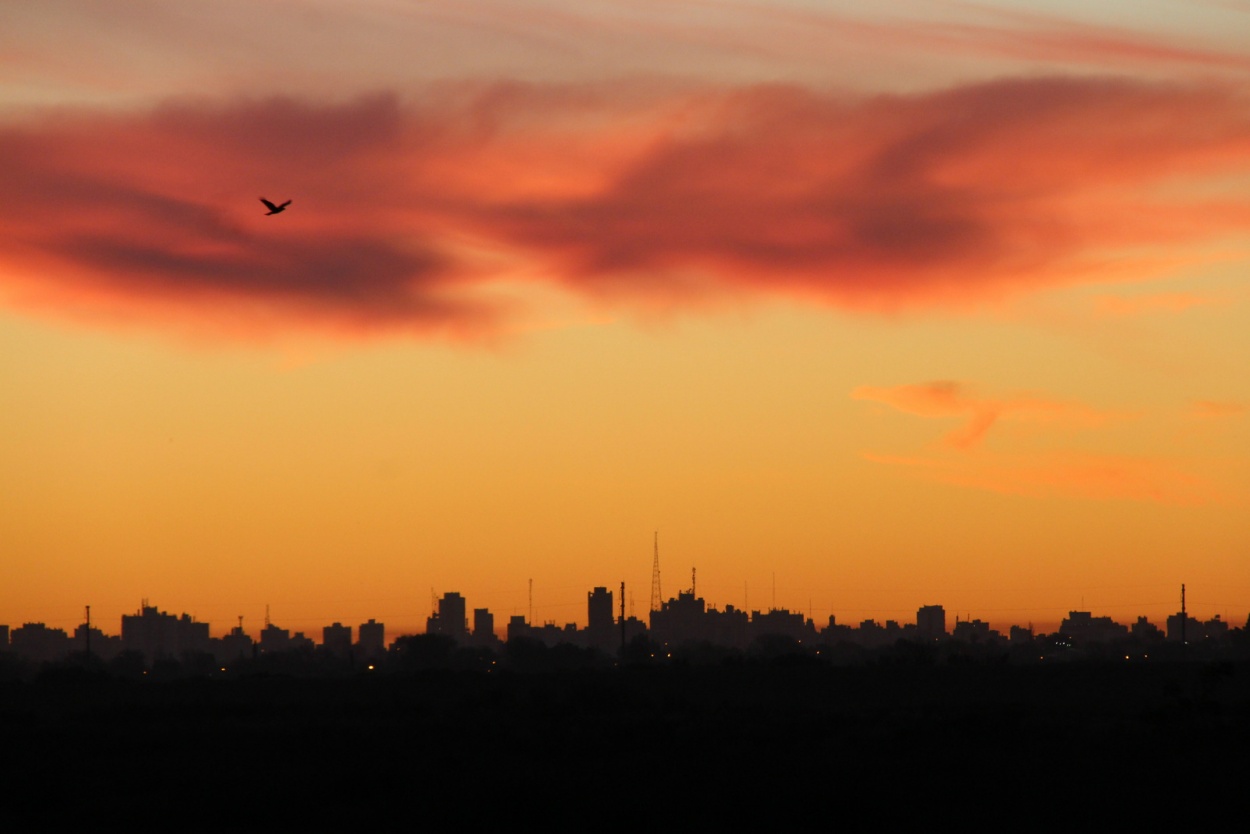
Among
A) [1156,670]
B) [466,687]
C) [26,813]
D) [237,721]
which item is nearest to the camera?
[26,813]

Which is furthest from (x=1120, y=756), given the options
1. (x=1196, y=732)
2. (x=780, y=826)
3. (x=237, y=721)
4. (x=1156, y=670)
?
(x=1156, y=670)

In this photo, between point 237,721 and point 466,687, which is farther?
point 466,687

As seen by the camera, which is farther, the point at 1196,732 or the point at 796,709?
the point at 796,709

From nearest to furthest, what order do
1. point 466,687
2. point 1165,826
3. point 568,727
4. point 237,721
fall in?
point 1165,826 < point 568,727 < point 237,721 < point 466,687

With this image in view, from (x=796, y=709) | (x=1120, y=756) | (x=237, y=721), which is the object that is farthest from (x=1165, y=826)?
(x=237, y=721)

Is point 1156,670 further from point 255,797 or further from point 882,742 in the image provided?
point 255,797

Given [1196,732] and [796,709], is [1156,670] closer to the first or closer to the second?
[796,709]
